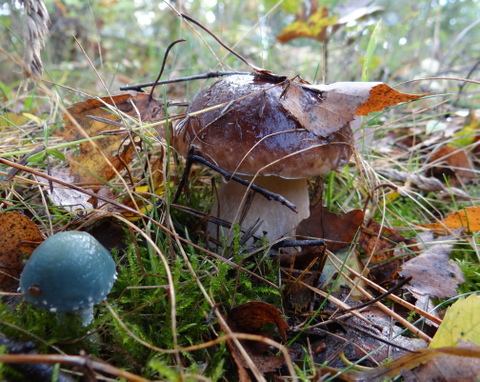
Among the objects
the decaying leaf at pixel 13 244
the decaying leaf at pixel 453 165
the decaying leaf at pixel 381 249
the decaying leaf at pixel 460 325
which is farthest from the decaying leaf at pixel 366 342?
the decaying leaf at pixel 453 165

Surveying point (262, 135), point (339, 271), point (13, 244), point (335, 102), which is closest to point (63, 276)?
point (13, 244)

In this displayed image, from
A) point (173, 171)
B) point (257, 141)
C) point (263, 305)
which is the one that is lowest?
A: point (263, 305)

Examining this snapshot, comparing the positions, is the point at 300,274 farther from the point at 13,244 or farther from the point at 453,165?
the point at 453,165

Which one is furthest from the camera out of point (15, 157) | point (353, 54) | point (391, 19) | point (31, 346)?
point (391, 19)

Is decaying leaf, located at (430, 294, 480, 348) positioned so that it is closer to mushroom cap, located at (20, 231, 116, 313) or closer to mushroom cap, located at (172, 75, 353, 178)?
mushroom cap, located at (172, 75, 353, 178)

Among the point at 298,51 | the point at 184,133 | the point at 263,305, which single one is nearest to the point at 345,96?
the point at 184,133

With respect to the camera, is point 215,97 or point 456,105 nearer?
point 215,97

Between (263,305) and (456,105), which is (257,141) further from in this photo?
(456,105)
